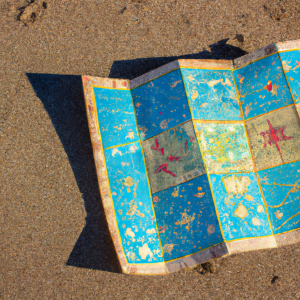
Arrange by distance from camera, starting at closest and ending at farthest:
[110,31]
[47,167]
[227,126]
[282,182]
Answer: [282,182], [227,126], [47,167], [110,31]

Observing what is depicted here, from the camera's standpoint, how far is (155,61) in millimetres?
3918

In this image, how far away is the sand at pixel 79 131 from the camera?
352 centimetres

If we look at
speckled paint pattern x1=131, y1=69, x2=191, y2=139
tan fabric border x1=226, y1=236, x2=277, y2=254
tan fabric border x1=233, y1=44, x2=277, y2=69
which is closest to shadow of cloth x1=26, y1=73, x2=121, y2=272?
speckled paint pattern x1=131, y1=69, x2=191, y2=139

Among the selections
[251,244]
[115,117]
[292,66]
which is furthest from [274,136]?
[115,117]

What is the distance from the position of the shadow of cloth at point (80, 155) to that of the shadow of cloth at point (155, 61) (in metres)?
0.68

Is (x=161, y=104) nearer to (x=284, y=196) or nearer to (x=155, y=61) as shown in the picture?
(x=155, y=61)

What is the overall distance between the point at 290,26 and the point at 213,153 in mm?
2497

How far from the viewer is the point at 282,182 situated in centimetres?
313

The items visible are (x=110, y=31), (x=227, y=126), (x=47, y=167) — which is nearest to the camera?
(x=227, y=126)

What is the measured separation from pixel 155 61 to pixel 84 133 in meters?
1.59

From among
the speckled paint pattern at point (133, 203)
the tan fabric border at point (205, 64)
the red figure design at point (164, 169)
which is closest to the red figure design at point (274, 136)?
the tan fabric border at point (205, 64)

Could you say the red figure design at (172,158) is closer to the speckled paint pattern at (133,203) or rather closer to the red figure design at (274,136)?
the speckled paint pattern at (133,203)

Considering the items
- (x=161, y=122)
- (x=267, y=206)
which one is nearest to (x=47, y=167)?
(x=161, y=122)

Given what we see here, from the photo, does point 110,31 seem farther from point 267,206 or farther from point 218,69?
point 267,206
